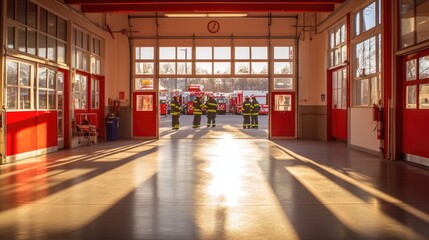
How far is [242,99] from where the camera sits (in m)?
41.7

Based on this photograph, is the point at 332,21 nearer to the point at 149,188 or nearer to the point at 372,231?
the point at 149,188

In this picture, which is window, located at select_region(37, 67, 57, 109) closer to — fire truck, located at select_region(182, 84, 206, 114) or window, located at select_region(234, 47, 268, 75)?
window, located at select_region(234, 47, 268, 75)

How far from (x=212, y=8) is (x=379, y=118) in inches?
235

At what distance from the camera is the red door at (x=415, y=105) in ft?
28.4

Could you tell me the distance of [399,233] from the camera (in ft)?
13.6

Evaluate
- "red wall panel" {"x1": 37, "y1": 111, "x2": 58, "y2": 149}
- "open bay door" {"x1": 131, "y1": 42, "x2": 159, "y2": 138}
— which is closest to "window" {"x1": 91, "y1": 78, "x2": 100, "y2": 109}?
"open bay door" {"x1": 131, "y1": 42, "x2": 159, "y2": 138}

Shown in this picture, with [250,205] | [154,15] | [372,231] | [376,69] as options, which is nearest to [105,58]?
[154,15]

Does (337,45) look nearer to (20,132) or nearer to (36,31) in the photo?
(36,31)

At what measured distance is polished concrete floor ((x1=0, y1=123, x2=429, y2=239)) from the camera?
425 centimetres

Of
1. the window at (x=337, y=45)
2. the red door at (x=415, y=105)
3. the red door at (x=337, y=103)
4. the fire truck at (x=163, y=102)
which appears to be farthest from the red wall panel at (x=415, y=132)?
the fire truck at (x=163, y=102)

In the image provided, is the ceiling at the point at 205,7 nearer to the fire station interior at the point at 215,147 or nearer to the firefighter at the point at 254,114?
the fire station interior at the point at 215,147

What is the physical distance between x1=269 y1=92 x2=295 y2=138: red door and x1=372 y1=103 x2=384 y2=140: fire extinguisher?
6214mm

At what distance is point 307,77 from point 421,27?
7851 mm

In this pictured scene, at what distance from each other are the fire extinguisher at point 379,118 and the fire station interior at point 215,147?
0.03 meters
